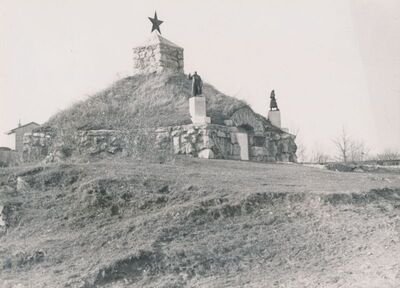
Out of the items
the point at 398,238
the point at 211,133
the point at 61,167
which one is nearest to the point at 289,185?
the point at 398,238

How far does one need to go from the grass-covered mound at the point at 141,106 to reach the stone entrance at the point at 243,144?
86 centimetres

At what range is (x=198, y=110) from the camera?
17.9 metres

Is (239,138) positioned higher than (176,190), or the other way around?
(239,138)

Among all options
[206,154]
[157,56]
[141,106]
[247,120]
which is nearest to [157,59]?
[157,56]

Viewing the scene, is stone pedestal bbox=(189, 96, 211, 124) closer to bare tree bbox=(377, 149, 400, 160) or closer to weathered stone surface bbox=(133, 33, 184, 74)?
weathered stone surface bbox=(133, 33, 184, 74)

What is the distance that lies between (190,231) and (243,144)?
10606 millimetres

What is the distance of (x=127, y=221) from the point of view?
848 cm

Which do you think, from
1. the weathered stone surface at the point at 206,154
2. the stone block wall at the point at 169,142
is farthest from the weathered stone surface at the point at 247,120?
the weathered stone surface at the point at 206,154

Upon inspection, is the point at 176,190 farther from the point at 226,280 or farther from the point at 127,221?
the point at 226,280

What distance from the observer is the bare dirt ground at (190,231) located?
686 cm

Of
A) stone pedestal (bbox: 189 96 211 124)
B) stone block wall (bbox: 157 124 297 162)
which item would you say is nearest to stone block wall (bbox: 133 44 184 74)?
stone pedestal (bbox: 189 96 211 124)

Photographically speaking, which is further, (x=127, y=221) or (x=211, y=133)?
(x=211, y=133)

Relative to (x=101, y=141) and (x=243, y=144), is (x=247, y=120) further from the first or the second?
(x=101, y=141)

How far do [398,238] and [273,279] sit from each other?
7.64 feet
